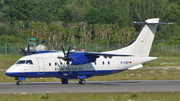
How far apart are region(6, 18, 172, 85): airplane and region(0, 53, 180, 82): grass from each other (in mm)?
6582

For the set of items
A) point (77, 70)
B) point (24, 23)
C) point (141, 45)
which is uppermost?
point (24, 23)

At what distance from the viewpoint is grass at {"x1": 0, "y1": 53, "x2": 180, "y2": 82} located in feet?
125

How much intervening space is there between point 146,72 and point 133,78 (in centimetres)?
488

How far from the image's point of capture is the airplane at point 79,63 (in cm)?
2797

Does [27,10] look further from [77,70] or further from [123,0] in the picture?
[77,70]

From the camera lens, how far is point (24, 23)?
83000mm

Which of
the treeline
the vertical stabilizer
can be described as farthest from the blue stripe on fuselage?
the treeline

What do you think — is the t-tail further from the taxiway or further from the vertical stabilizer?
the taxiway

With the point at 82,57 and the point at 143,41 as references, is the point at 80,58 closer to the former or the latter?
the point at 82,57

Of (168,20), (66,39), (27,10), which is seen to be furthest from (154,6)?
(27,10)

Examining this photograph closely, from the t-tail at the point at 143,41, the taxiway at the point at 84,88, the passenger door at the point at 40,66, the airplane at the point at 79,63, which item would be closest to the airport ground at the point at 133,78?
the taxiway at the point at 84,88

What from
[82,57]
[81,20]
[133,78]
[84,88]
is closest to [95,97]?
[84,88]

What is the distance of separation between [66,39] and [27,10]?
2525 cm

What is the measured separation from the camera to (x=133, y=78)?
38.5 metres
